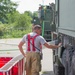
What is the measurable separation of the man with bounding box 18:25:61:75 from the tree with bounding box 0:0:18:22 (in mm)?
49334

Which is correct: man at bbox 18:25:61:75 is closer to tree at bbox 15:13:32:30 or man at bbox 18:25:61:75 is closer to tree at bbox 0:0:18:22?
tree at bbox 0:0:18:22

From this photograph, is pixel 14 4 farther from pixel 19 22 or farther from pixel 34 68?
pixel 34 68

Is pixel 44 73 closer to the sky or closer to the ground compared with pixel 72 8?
closer to the ground

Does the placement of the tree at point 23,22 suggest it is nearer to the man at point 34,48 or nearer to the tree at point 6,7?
the tree at point 6,7

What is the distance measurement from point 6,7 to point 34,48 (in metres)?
50.5

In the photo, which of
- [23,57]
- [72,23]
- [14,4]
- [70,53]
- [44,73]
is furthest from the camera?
[14,4]

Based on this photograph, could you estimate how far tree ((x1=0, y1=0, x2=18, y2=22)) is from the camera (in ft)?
189

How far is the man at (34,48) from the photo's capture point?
8.05 m

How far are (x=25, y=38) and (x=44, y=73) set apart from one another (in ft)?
16.8

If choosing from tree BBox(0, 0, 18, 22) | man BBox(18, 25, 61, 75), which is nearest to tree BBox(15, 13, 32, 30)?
tree BBox(0, 0, 18, 22)

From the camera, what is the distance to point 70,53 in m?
6.46

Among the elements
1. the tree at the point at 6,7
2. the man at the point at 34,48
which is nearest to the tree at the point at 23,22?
the tree at the point at 6,7

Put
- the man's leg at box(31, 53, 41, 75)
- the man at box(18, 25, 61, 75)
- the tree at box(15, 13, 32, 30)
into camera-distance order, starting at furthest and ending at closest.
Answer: the tree at box(15, 13, 32, 30), the man's leg at box(31, 53, 41, 75), the man at box(18, 25, 61, 75)

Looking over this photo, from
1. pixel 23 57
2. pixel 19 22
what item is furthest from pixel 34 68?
pixel 19 22
